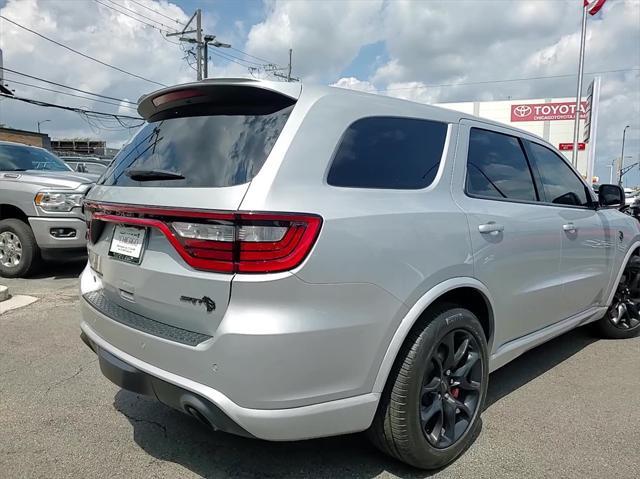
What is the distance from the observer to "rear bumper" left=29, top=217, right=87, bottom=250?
20.6 feet

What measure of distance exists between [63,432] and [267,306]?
1.75m

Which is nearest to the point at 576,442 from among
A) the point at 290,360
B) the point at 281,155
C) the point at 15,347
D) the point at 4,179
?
the point at 290,360

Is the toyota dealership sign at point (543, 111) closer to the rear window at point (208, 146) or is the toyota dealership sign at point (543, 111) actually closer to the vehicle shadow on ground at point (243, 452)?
the vehicle shadow on ground at point (243, 452)

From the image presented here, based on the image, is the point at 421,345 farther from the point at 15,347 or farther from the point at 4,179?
the point at 4,179

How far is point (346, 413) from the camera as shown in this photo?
2090 millimetres

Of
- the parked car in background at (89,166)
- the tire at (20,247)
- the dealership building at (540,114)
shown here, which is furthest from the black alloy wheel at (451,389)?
the dealership building at (540,114)

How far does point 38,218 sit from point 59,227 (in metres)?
0.31

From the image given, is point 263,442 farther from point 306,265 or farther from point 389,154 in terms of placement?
point 389,154

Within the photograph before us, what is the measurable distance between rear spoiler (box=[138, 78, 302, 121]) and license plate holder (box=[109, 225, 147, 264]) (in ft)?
2.22

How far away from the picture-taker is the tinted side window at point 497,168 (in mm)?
2906

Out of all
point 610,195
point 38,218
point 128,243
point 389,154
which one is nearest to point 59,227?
point 38,218

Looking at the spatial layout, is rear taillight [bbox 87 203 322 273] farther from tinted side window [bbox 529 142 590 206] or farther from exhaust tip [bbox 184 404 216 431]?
tinted side window [bbox 529 142 590 206]

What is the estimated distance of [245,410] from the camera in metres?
1.92

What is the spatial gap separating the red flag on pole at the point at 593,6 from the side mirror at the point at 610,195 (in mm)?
16663
